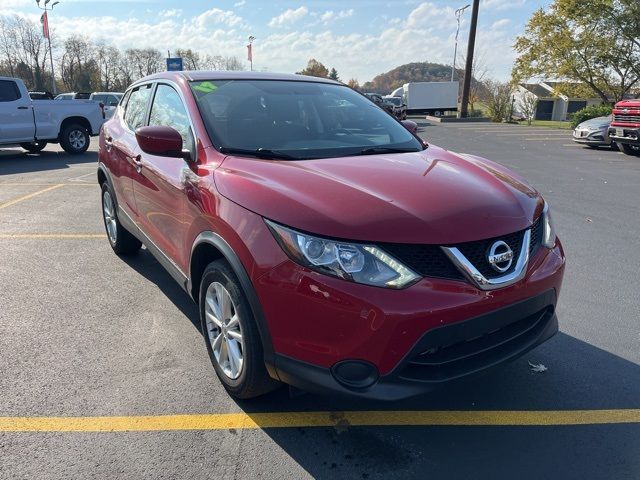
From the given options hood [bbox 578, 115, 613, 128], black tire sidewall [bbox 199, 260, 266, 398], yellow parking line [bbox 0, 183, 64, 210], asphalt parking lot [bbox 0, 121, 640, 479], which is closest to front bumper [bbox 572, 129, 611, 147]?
hood [bbox 578, 115, 613, 128]

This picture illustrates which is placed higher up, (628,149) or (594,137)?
(594,137)

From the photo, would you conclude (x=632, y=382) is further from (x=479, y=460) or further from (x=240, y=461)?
(x=240, y=461)

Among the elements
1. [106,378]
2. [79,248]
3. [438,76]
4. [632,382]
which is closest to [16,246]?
[79,248]

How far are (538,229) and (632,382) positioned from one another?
1.17 meters

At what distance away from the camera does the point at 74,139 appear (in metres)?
14.3

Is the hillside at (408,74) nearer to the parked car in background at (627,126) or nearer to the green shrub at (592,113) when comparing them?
the green shrub at (592,113)

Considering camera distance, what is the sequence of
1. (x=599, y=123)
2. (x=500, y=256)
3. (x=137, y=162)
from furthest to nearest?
(x=599, y=123), (x=137, y=162), (x=500, y=256)

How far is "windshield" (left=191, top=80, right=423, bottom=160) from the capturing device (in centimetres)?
310

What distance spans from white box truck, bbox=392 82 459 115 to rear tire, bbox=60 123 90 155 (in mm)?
32837

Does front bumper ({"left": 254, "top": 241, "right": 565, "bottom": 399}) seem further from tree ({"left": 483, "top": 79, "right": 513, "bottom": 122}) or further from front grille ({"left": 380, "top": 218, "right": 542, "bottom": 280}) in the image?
tree ({"left": 483, "top": 79, "right": 513, "bottom": 122})

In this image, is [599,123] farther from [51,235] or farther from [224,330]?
[224,330]

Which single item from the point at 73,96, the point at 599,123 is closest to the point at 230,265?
the point at 599,123

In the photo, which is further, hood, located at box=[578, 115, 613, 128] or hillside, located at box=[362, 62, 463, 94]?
hillside, located at box=[362, 62, 463, 94]

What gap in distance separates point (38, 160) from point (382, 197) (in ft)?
44.7
